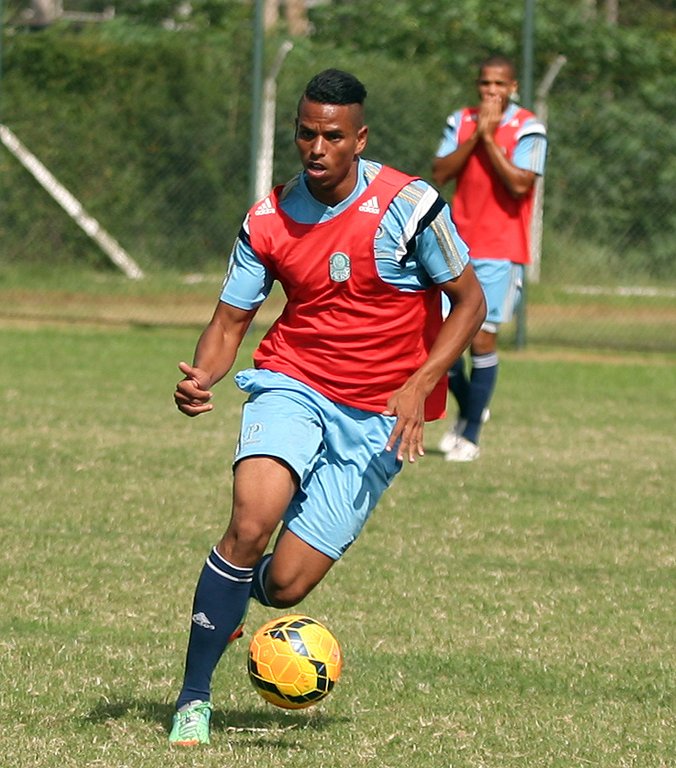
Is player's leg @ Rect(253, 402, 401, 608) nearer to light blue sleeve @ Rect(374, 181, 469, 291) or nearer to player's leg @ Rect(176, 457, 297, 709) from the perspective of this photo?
player's leg @ Rect(176, 457, 297, 709)

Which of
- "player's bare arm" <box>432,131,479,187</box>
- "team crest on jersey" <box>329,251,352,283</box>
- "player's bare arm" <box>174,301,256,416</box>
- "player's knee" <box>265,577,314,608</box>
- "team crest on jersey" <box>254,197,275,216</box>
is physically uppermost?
"team crest on jersey" <box>254,197,275,216</box>

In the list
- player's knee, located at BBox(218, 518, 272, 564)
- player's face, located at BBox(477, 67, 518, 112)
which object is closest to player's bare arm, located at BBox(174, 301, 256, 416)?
player's knee, located at BBox(218, 518, 272, 564)

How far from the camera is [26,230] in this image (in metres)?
16.7

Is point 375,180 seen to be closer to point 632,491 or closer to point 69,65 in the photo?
point 632,491

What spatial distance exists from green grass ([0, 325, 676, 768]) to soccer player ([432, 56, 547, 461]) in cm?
43

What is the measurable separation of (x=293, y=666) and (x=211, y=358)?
1.00 meters

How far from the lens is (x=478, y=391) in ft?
33.6

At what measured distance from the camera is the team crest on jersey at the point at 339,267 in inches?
204

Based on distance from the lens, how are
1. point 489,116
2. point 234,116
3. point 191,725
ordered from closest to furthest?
point 191,725 → point 489,116 → point 234,116

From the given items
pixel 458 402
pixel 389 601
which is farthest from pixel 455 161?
pixel 389 601

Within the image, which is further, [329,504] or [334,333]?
[334,333]

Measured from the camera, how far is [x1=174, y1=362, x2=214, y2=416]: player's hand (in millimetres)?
5012

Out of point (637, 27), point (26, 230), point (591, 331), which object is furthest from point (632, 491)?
point (637, 27)

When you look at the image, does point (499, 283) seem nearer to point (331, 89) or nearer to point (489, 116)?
point (489, 116)
